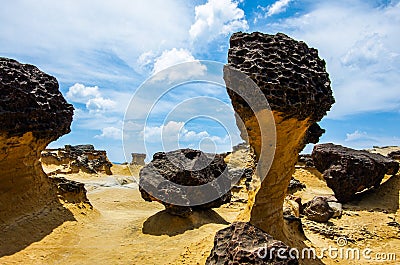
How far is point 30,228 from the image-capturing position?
5898mm

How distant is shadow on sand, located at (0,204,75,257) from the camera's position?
5.19m

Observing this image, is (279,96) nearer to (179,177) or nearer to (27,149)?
(179,177)

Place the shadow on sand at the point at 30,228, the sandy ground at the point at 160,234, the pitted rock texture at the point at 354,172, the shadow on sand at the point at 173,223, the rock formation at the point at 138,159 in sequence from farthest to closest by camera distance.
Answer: the rock formation at the point at 138,159 → the pitted rock texture at the point at 354,172 → the shadow on sand at the point at 173,223 → the shadow on sand at the point at 30,228 → the sandy ground at the point at 160,234

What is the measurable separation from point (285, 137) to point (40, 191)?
218 inches

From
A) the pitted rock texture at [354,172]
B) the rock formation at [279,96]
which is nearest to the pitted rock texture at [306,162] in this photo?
the pitted rock texture at [354,172]

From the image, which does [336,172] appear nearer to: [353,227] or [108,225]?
[353,227]

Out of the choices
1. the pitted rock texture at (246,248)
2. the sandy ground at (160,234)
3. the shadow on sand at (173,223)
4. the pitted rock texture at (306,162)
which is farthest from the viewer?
the pitted rock texture at (306,162)

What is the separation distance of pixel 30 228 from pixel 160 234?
2.45 meters

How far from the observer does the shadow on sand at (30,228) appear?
519 cm

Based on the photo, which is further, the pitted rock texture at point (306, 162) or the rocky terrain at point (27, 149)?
the pitted rock texture at point (306, 162)

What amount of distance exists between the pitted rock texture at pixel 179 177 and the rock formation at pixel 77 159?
10.7 meters

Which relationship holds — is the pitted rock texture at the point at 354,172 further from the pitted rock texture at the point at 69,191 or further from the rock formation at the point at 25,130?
the rock formation at the point at 25,130

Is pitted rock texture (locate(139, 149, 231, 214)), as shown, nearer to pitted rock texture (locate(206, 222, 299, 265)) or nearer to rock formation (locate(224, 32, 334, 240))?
rock formation (locate(224, 32, 334, 240))

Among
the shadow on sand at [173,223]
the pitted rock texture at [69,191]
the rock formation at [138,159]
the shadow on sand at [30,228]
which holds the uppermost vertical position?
the rock formation at [138,159]
